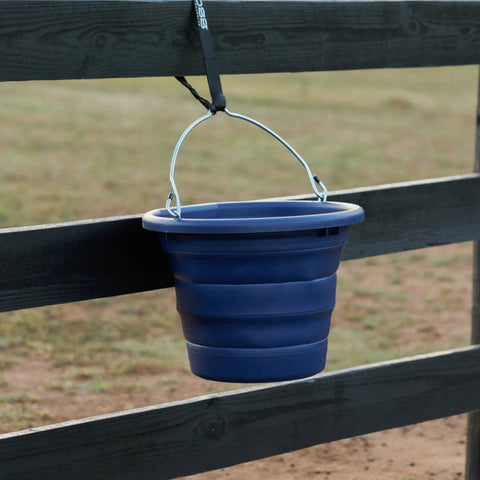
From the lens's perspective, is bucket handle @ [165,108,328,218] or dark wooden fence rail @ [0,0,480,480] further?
dark wooden fence rail @ [0,0,480,480]

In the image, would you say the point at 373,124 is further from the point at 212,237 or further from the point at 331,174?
the point at 212,237

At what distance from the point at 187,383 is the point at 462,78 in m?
16.8

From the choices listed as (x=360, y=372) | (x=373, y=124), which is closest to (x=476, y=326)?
(x=360, y=372)

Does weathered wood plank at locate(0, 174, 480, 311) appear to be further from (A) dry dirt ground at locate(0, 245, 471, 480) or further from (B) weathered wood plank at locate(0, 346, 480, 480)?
(A) dry dirt ground at locate(0, 245, 471, 480)

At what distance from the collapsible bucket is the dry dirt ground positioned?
4.63 feet

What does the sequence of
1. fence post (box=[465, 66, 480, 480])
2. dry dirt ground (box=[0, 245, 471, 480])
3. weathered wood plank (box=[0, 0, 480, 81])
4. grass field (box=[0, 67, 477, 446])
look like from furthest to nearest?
1. grass field (box=[0, 67, 477, 446])
2. dry dirt ground (box=[0, 245, 471, 480])
3. fence post (box=[465, 66, 480, 480])
4. weathered wood plank (box=[0, 0, 480, 81])

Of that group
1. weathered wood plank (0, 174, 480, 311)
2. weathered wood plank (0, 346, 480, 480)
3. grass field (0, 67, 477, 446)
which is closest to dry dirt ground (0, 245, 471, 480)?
grass field (0, 67, 477, 446)

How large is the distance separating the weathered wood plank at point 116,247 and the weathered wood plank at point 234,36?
14.9 inches

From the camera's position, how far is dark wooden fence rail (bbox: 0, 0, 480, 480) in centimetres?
226

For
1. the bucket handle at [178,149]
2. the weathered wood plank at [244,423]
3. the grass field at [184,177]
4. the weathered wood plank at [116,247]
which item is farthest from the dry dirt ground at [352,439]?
the bucket handle at [178,149]

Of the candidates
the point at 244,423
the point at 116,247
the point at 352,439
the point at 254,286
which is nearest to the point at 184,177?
the point at 352,439

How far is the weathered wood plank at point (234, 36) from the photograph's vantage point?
221 centimetres

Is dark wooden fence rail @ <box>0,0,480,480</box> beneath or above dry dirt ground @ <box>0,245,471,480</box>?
above

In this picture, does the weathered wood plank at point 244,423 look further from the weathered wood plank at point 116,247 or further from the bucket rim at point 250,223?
the bucket rim at point 250,223
